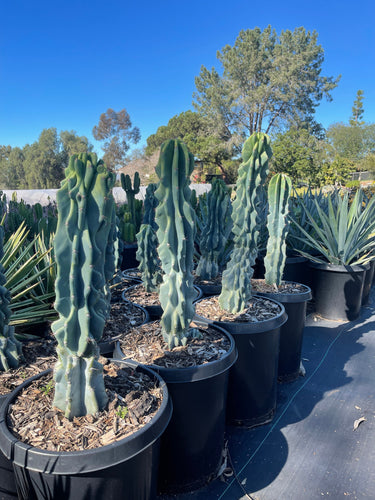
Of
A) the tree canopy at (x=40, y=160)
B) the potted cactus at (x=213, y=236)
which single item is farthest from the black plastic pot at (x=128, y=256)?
the tree canopy at (x=40, y=160)

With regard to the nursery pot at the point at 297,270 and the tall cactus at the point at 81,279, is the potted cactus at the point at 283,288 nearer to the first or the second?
the nursery pot at the point at 297,270

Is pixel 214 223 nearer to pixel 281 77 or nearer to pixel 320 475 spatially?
pixel 320 475

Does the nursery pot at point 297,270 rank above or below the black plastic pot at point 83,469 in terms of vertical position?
above

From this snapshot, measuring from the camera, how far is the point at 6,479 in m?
1.41

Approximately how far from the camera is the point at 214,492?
1679 millimetres

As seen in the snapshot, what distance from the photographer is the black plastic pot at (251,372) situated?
2.11 metres

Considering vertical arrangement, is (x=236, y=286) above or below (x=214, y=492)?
above

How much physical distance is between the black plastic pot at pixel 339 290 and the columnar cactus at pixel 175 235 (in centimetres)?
261

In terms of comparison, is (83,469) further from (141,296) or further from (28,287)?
(141,296)

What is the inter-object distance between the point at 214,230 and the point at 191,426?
6.16 ft

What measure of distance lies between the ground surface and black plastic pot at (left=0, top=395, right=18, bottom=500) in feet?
2.60

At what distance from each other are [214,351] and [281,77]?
90.8 ft

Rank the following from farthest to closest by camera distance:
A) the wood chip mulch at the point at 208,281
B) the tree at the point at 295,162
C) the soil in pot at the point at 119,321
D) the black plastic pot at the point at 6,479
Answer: the tree at the point at 295,162, the wood chip mulch at the point at 208,281, the soil in pot at the point at 119,321, the black plastic pot at the point at 6,479

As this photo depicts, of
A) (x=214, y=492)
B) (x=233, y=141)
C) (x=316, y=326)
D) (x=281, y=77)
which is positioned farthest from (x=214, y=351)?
(x=281, y=77)
